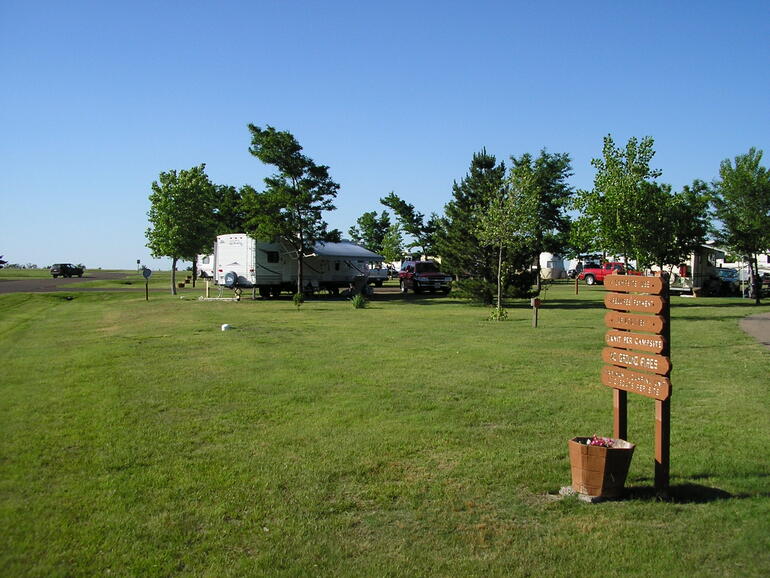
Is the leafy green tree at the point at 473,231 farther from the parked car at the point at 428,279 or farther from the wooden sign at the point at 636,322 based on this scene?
the wooden sign at the point at 636,322

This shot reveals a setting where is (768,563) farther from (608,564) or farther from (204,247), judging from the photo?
(204,247)

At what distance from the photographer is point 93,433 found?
22.7 ft

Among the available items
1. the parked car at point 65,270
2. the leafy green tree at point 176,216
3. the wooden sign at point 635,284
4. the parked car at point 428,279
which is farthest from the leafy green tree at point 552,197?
the parked car at point 65,270

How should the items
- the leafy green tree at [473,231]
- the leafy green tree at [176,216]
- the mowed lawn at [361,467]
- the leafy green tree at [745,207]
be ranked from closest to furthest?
the mowed lawn at [361,467], the leafy green tree at [473,231], the leafy green tree at [745,207], the leafy green tree at [176,216]

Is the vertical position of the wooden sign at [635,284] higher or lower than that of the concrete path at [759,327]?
higher

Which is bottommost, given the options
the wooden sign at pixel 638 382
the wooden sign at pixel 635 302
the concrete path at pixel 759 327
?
the concrete path at pixel 759 327

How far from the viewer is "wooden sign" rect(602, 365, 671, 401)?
→ 16.7 feet

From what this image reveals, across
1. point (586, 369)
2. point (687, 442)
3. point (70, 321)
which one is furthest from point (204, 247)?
point (687, 442)

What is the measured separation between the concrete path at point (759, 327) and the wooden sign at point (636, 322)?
1025 cm

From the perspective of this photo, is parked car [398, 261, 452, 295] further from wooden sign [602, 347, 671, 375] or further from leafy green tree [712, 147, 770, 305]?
wooden sign [602, 347, 671, 375]

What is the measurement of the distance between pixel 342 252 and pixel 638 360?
3269 centimetres

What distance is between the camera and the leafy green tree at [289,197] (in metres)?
32.1

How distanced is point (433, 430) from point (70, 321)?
17.8 m

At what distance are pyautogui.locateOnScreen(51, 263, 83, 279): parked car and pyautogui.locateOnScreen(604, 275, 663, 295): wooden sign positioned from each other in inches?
2898
